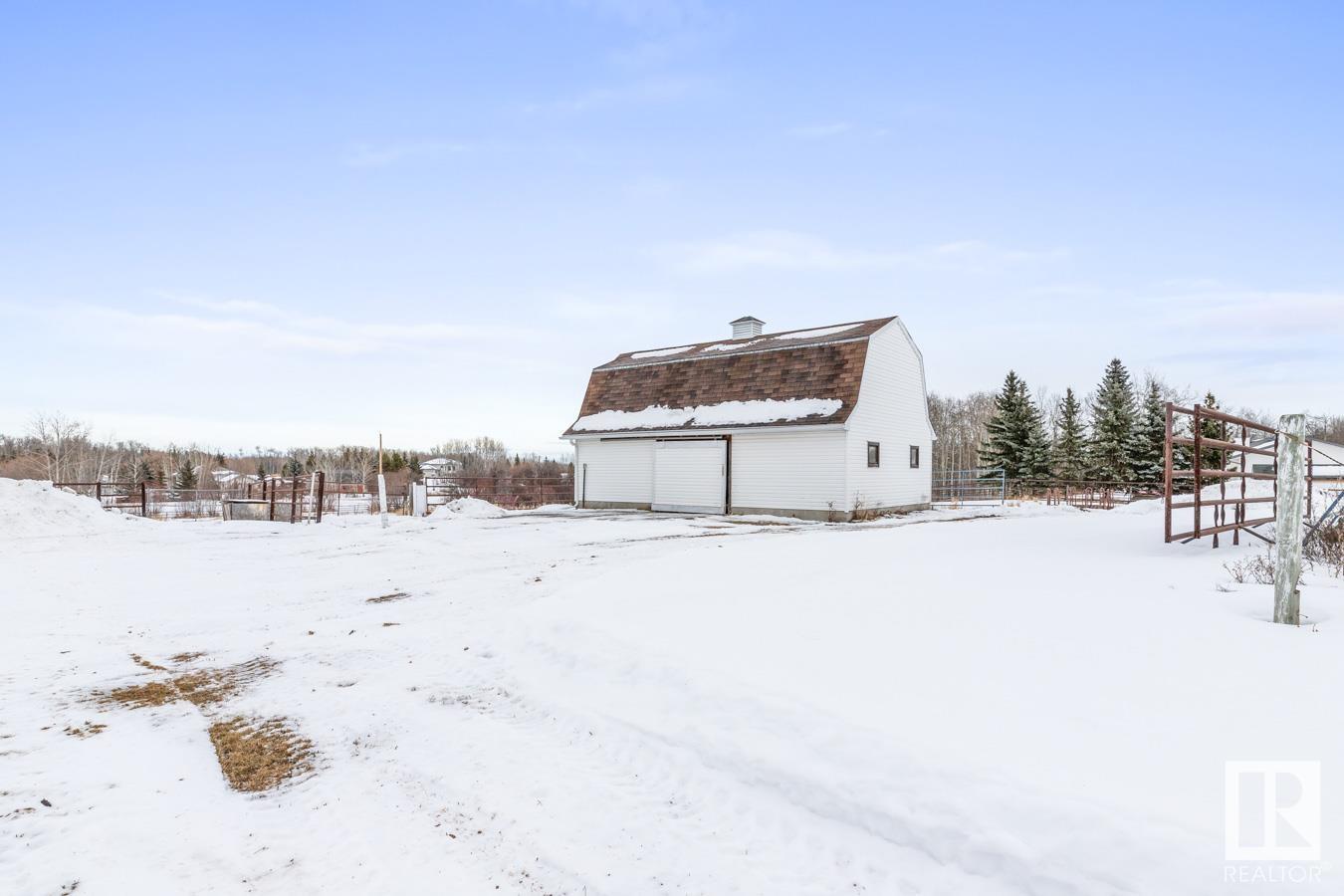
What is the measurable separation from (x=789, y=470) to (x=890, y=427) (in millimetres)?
4113

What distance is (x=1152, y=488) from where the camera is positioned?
106 ft

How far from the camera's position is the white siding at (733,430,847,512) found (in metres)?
19.5

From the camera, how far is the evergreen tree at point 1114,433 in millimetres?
37688

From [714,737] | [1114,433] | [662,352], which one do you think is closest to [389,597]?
[714,737]

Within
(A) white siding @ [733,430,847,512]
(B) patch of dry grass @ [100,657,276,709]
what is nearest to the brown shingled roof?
(A) white siding @ [733,430,847,512]

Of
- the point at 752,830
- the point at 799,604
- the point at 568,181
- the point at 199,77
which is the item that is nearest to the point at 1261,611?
the point at 799,604

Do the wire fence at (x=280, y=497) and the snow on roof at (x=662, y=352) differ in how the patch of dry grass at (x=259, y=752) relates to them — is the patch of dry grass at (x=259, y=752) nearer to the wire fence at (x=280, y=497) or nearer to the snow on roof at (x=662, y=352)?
the wire fence at (x=280, y=497)

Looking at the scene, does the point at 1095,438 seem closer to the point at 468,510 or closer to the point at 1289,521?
the point at 468,510

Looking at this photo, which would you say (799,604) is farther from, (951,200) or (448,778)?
(951,200)

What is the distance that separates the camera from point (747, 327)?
85.4 feet

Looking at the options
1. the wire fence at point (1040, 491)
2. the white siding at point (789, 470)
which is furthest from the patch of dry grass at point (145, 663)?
the wire fence at point (1040, 491)

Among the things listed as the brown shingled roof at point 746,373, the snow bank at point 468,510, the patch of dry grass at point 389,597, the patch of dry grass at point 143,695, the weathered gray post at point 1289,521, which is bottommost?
the patch of dry grass at point 143,695

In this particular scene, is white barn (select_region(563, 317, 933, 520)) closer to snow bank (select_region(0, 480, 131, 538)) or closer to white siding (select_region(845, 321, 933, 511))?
white siding (select_region(845, 321, 933, 511))

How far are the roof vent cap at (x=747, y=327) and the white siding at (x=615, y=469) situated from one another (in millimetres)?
6341
